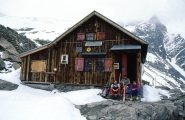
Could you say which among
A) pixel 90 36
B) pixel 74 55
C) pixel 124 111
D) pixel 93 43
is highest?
pixel 90 36

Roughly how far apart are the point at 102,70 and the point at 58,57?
16.0 ft

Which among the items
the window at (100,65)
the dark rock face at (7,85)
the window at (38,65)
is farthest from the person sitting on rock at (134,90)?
the dark rock face at (7,85)

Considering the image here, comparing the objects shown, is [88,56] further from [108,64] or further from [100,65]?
[108,64]

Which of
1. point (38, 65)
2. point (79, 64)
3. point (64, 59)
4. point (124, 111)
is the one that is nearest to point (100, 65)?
point (79, 64)

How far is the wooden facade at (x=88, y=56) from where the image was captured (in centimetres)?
2964

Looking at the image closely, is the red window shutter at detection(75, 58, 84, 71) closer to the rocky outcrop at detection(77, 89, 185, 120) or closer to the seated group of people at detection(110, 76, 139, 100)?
the seated group of people at detection(110, 76, 139, 100)

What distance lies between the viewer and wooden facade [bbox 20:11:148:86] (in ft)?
97.2

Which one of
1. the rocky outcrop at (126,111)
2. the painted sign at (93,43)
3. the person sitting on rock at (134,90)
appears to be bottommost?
the rocky outcrop at (126,111)

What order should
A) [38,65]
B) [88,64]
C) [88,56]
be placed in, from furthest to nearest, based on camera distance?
[38,65] < [88,56] < [88,64]

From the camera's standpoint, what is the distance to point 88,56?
3080 cm

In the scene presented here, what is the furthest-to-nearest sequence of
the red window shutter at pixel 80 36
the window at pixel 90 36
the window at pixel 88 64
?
the red window shutter at pixel 80 36, the window at pixel 90 36, the window at pixel 88 64

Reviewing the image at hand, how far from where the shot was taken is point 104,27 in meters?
31.0

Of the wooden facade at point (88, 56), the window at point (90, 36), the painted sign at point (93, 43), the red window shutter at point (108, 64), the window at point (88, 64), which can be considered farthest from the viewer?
the window at point (90, 36)

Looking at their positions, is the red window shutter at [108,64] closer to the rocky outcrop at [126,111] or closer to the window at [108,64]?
the window at [108,64]
